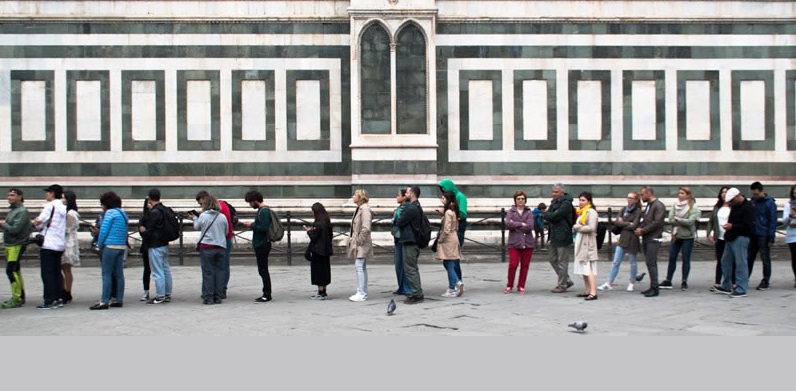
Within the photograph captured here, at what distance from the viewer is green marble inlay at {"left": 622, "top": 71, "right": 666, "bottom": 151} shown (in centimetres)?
2066

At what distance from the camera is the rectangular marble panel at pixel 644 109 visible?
20.7 meters

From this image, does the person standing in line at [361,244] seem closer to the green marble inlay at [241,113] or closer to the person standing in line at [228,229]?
the person standing in line at [228,229]

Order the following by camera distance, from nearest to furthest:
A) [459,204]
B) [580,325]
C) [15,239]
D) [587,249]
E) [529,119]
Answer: [580,325] < [15,239] < [587,249] < [459,204] < [529,119]

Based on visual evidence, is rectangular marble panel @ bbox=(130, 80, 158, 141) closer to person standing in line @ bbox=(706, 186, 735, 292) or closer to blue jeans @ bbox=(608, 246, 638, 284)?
blue jeans @ bbox=(608, 246, 638, 284)

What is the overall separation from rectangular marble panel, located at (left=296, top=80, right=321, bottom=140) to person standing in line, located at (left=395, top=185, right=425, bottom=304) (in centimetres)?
840

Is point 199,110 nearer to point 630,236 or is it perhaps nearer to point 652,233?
point 630,236

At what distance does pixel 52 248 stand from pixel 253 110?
8864 millimetres

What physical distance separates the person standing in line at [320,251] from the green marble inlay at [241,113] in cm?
805

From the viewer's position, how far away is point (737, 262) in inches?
503

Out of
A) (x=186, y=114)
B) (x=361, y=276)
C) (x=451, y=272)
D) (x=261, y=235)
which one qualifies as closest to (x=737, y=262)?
(x=451, y=272)

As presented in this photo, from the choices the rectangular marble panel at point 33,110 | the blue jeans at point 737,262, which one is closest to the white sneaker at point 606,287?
the blue jeans at point 737,262

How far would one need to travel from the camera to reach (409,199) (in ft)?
41.3

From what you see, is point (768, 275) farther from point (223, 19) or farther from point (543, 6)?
point (223, 19)

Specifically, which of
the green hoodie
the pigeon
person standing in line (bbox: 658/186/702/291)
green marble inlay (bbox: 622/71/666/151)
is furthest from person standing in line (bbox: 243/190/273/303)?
green marble inlay (bbox: 622/71/666/151)
